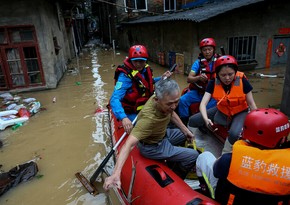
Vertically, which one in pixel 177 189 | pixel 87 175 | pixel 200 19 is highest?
pixel 200 19

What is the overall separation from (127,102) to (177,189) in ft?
5.96

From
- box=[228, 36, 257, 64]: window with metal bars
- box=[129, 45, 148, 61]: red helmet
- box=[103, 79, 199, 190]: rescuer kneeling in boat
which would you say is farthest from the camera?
box=[228, 36, 257, 64]: window with metal bars

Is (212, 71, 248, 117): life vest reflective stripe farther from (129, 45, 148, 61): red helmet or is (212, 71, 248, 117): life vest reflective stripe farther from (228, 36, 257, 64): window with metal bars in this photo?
(228, 36, 257, 64): window with metal bars

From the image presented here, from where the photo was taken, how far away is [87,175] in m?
3.89

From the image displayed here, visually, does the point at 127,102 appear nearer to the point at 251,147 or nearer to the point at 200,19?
the point at 251,147

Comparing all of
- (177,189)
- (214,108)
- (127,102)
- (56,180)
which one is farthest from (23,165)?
(214,108)

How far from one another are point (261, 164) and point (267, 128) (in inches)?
9.5

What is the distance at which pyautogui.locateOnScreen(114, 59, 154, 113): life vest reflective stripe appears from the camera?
3424mm

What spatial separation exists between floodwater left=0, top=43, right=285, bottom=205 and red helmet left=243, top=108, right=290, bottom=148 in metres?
2.45

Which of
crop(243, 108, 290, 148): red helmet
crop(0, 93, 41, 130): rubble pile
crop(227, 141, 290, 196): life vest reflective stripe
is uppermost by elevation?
crop(243, 108, 290, 148): red helmet

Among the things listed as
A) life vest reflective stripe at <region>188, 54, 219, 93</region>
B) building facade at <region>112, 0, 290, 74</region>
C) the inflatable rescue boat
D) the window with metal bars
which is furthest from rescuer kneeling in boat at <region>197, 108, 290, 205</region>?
the window with metal bars

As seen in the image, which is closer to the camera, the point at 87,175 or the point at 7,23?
the point at 87,175

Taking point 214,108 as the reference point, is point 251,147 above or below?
above

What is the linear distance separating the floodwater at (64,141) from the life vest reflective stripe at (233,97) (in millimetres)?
2172
